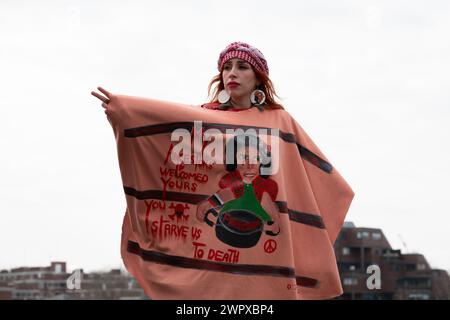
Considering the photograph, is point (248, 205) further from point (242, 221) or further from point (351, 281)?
point (351, 281)

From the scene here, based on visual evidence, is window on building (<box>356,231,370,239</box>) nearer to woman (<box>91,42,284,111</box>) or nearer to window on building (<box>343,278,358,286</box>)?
window on building (<box>343,278,358,286</box>)

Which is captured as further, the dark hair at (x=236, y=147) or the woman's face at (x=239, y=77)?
the woman's face at (x=239, y=77)

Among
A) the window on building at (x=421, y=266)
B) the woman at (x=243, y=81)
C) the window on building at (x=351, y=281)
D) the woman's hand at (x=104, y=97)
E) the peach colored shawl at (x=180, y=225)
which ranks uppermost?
the window on building at (x=421, y=266)

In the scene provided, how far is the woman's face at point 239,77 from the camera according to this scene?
794 centimetres

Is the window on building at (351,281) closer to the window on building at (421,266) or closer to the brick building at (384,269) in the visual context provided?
the brick building at (384,269)

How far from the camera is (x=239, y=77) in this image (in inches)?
312

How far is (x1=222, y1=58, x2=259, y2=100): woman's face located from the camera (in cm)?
794

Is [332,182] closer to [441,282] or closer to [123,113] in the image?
[123,113]

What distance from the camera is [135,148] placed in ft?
24.9

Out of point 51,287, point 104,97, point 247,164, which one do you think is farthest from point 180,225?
point 51,287

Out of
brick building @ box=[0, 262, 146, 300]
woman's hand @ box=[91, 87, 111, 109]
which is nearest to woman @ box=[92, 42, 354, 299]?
woman's hand @ box=[91, 87, 111, 109]

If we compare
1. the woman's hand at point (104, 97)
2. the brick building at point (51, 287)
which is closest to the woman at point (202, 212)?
the woman's hand at point (104, 97)

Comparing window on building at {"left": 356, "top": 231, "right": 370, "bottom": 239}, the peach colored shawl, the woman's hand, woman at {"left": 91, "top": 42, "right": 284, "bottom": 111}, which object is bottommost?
the peach colored shawl
